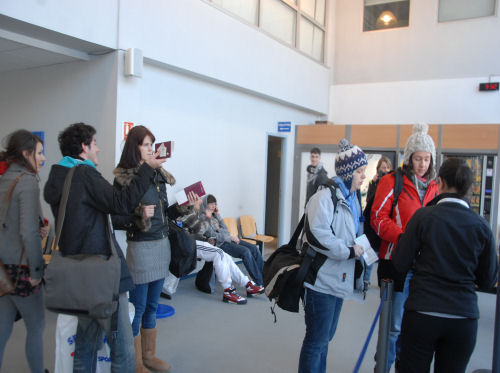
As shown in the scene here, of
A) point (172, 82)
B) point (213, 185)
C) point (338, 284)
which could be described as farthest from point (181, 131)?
point (338, 284)

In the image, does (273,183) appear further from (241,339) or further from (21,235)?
(21,235)

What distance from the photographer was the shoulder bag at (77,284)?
71.9 inches

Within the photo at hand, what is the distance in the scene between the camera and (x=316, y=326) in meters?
2.20

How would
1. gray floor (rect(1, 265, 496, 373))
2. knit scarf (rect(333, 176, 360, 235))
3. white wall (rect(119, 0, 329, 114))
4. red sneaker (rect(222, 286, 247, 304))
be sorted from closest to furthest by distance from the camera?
knit scarf (rect(333, 176, 360, 235)) < gray floor (rect(1, 265, 496, 373)) < white wall (rect(119, 0, 329, 114)) < red sneaker (rect(222, 286, 247, 304))

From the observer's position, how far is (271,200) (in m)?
8.39

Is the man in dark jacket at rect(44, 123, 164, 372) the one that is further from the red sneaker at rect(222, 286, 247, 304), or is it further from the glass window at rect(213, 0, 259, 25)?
the glass window at rect(213, 0, 259, 25)

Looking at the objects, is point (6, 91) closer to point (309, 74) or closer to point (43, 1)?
point (43, 1)

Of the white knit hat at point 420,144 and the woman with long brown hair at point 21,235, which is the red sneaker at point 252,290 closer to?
the white knit hat at point 420,144

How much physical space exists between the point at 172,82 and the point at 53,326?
9.71 feet

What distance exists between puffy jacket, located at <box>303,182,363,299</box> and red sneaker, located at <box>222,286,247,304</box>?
2.22 meters

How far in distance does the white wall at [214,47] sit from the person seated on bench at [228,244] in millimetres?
1708

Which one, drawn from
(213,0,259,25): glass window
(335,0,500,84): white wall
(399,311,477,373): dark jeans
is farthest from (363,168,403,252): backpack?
(335,0,500,84): white wall

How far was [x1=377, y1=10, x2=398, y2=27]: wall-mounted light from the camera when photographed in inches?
310

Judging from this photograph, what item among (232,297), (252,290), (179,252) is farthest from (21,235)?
(252,290)
